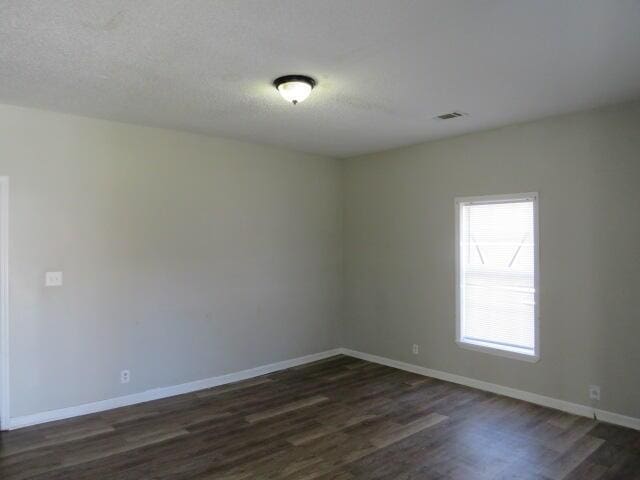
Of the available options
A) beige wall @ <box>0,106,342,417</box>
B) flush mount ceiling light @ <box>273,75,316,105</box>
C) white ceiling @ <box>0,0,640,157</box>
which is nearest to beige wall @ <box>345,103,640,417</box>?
white ceiling @ <box>0,0,640,157</box>

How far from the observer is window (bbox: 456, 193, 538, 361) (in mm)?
4371

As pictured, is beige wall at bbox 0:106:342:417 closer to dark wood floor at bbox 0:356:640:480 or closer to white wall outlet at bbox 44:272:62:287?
white wall outlet at bbox 44:272:62:287

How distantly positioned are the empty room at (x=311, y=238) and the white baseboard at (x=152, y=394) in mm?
16

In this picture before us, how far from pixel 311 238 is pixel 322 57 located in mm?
3292

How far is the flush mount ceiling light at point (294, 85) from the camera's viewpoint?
315 centimetres

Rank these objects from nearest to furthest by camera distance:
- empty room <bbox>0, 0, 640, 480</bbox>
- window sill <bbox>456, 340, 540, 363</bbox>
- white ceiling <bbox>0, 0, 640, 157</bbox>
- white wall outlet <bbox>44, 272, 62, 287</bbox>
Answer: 1. white ceiling <bbox>0, 0, 640, 157</bbox>
2. empty room <bbox>0, 0, 640, 480</bbox>
3. white wall outlet <bbox>44, 272, 62, 287</bbox>
4. window sill <bbox>456, 340, 540, 363</bbox>

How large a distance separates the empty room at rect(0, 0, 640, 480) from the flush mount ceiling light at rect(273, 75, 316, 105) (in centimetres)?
1

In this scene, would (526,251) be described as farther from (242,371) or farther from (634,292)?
(242,371)

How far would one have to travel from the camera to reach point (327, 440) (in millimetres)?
3551

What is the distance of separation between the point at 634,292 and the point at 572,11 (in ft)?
8.18

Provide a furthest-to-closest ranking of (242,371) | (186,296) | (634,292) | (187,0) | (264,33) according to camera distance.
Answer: (242,371)
(186,296)
(634,292)
(264,33)
(187,0)

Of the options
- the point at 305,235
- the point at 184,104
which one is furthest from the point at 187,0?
the point at 305,235

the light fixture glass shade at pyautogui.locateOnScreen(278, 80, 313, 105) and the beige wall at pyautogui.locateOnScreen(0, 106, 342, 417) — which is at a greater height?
the light fixture glass shade at pyautogui.locateOnScreen(278, 80, 313, 105)

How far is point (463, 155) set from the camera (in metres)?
4.89
